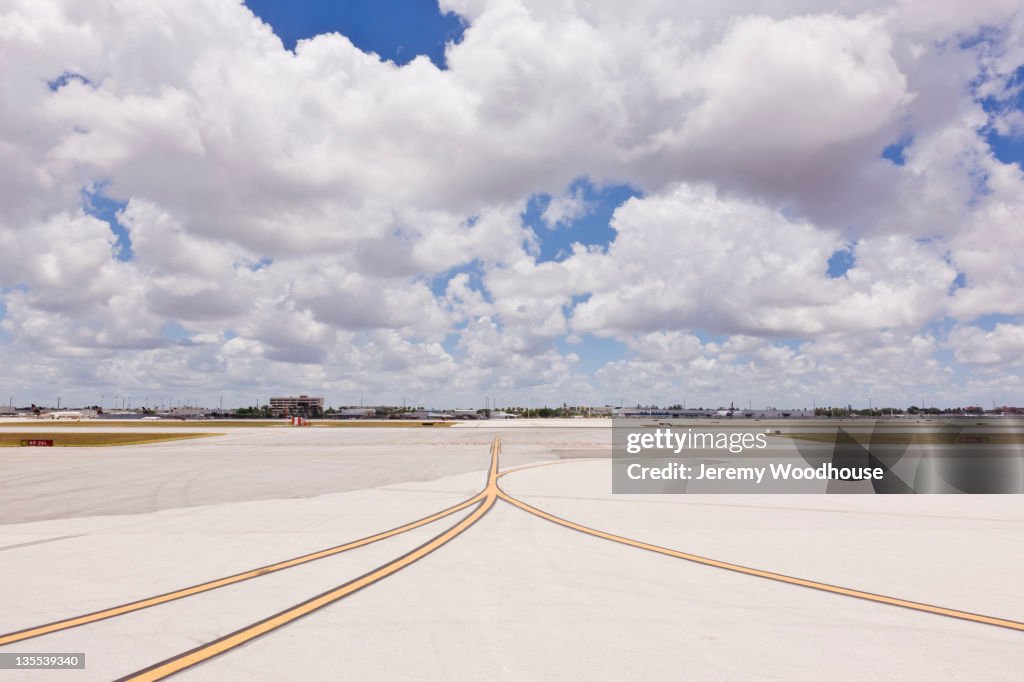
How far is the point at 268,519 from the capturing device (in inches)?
586

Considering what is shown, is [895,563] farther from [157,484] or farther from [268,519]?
[157,484]

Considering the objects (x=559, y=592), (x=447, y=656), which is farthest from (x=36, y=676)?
(x=559, y=592)

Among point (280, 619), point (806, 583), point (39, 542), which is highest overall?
point (280, 619)

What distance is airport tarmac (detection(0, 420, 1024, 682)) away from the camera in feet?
19.5

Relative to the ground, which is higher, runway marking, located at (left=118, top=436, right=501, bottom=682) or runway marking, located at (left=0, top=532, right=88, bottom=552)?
runway marking, located at (left=118, top=436, right=501, bottom=682)

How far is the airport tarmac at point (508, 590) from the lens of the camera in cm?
594

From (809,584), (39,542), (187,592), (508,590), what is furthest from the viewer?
(39,542)

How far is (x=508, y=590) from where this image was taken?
8484 millimetres

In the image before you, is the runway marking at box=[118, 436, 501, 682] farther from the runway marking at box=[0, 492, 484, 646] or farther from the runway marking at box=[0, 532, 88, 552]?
the runway marking at box=[0, 532, 88, 552]

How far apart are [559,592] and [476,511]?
7.88 m

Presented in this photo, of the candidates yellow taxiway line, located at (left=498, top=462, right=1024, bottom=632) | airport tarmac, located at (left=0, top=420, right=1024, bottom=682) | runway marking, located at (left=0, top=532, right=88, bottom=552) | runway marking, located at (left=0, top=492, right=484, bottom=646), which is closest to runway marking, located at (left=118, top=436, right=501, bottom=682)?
airport tarmac, located at (left=0, top=420, right=1024, bottom=682)

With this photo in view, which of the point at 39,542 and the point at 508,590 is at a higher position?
the point at 508,590

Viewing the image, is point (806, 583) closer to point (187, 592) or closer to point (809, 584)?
point (809, 584)

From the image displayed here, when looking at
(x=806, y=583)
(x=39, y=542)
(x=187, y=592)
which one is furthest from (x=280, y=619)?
(x=39, y=542)
